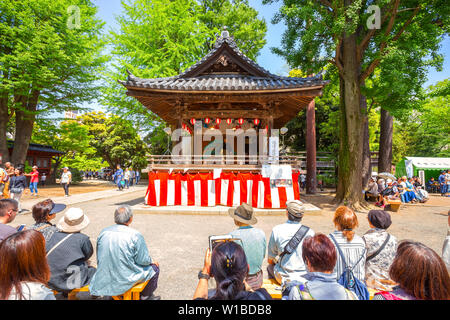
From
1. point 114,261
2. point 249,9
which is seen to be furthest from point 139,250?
point 249,9

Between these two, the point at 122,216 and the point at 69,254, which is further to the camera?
the point at 122,216

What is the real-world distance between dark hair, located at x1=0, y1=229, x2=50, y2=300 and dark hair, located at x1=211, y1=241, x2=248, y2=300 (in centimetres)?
135

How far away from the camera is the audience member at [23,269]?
5.24ft

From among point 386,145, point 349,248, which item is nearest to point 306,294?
point 349,248

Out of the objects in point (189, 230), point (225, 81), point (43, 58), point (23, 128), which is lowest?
point (189, 230)

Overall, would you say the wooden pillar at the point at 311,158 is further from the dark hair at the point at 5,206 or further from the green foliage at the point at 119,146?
the green foliage at the point at 119,146

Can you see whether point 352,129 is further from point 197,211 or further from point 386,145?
point 197,211

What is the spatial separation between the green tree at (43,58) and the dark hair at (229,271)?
19284 mm

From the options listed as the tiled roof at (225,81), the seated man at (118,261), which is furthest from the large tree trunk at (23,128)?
the seated man at (118,261)

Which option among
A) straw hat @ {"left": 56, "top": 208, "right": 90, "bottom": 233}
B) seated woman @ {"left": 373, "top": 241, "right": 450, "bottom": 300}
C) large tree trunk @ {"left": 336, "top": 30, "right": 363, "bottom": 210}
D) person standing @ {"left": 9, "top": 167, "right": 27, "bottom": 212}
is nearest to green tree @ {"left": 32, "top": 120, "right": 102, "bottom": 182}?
person standing @ {"left": 9, "top": 167, "right": 27, "bottom": 212}

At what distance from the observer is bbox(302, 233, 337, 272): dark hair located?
176 cm

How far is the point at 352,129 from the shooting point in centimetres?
1059

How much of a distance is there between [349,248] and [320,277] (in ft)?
3.42

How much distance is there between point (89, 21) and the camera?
59.7 feet
